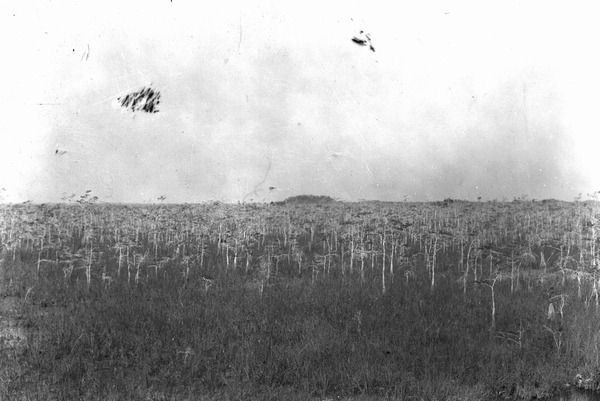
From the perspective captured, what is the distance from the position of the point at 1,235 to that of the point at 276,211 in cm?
1736

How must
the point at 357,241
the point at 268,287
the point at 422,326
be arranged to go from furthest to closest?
the point at 357,241 < the point at 268,287 < the point at 422,326

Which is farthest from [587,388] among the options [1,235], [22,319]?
[1,235]

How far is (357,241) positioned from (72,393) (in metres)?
14.2

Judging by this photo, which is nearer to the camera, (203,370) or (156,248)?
(203,370)

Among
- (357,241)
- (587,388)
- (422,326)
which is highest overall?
(357,241)

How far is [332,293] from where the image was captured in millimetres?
11086

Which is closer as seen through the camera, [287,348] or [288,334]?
[287,348]

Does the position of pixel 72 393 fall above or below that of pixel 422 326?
below

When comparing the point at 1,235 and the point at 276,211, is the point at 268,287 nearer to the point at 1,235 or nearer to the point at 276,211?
the point at 1,235

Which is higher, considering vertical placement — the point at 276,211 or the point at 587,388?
the point at 276,211

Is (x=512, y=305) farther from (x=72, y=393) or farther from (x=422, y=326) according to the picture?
(x=72, y=393)

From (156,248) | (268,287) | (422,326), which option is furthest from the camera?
(156,248)

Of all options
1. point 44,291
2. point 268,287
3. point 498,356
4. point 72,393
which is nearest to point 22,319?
point 44,291

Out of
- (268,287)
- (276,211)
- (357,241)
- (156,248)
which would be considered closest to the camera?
(268,287)
